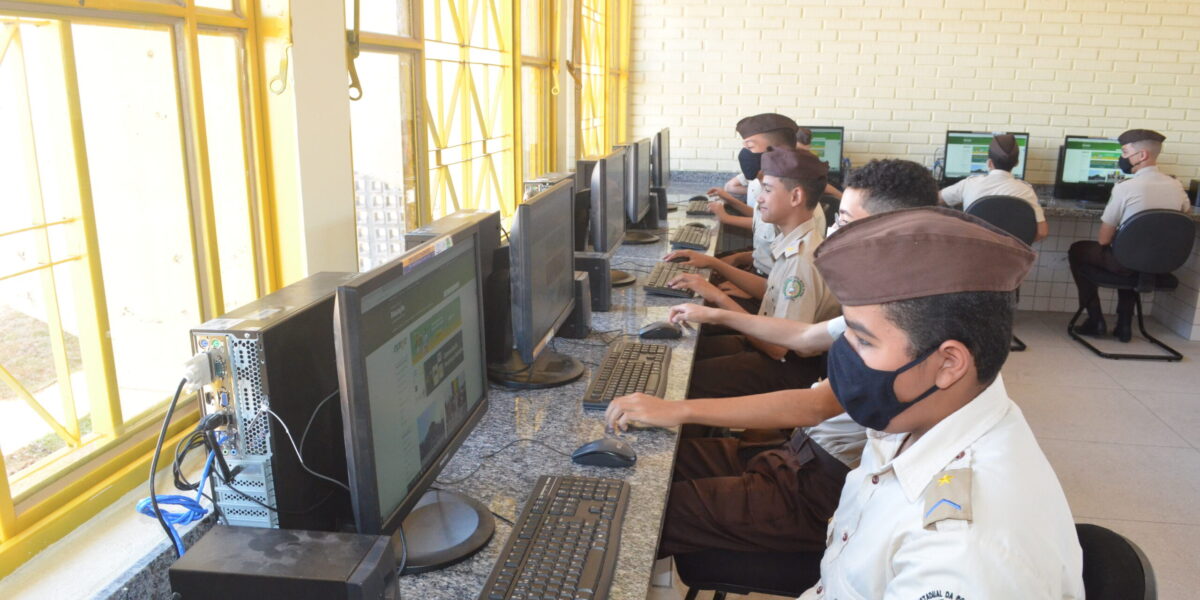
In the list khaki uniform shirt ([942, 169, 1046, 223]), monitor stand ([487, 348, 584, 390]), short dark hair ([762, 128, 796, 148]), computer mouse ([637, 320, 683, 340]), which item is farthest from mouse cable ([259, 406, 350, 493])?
khaki uniform shirt ([942, 169, 1046, 223])

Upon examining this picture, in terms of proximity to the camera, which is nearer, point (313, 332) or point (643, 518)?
point (313, 332)

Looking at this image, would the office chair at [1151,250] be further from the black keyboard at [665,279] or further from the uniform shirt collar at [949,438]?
the uniform shirt collar at [949,438]

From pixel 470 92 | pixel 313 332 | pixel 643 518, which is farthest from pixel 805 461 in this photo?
pixel 470 92

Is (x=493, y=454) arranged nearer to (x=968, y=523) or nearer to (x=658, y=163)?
(x=968, y=523)

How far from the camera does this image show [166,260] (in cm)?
154

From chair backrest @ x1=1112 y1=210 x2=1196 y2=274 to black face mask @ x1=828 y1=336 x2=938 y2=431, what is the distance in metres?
4.50

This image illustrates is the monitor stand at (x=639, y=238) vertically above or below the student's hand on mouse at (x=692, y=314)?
below

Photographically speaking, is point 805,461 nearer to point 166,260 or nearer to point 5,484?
point 166,260

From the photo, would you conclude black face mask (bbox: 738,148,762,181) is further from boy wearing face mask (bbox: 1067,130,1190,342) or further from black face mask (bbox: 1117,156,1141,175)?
black face mask (bbox: 1117,156,1141,175)

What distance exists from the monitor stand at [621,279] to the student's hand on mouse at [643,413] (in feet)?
4.46

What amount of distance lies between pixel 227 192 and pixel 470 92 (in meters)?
1.60

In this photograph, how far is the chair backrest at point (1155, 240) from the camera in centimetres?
484

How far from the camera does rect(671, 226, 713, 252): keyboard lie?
406cm

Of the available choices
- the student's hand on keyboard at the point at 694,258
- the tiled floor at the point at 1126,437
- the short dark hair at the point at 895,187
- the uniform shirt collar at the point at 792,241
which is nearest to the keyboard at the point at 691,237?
the student's hand on keyboard at the point at 694,258
